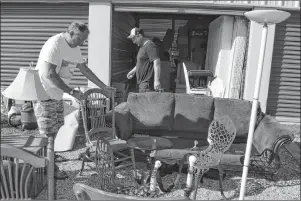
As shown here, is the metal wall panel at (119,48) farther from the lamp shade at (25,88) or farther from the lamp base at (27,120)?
the lamp shade at (25,88)

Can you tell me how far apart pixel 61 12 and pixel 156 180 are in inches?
240

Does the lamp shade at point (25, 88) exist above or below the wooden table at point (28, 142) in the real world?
above

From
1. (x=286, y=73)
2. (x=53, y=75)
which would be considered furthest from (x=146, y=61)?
(x=286, y=73)

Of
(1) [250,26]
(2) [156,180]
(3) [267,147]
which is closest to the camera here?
(2) [156,180]

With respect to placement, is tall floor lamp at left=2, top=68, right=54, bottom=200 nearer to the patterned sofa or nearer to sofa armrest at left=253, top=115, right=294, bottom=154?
the patterned sofa

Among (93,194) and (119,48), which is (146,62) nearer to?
(93,194)

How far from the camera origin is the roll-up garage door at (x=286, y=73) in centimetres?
789

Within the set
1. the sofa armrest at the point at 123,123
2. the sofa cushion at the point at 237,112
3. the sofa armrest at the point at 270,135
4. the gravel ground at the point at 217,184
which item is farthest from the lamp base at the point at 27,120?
the sofa armrest at the point at 270,135

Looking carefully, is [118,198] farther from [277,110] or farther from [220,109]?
[277,110]

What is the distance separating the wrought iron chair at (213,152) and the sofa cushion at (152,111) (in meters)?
0.92

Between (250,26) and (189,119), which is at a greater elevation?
(250,26)

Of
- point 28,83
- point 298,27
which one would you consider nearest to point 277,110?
point 298,27

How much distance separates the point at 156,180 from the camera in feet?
11.2

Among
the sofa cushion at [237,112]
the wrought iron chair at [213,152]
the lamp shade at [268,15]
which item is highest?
the lamp shade at [268,15]
